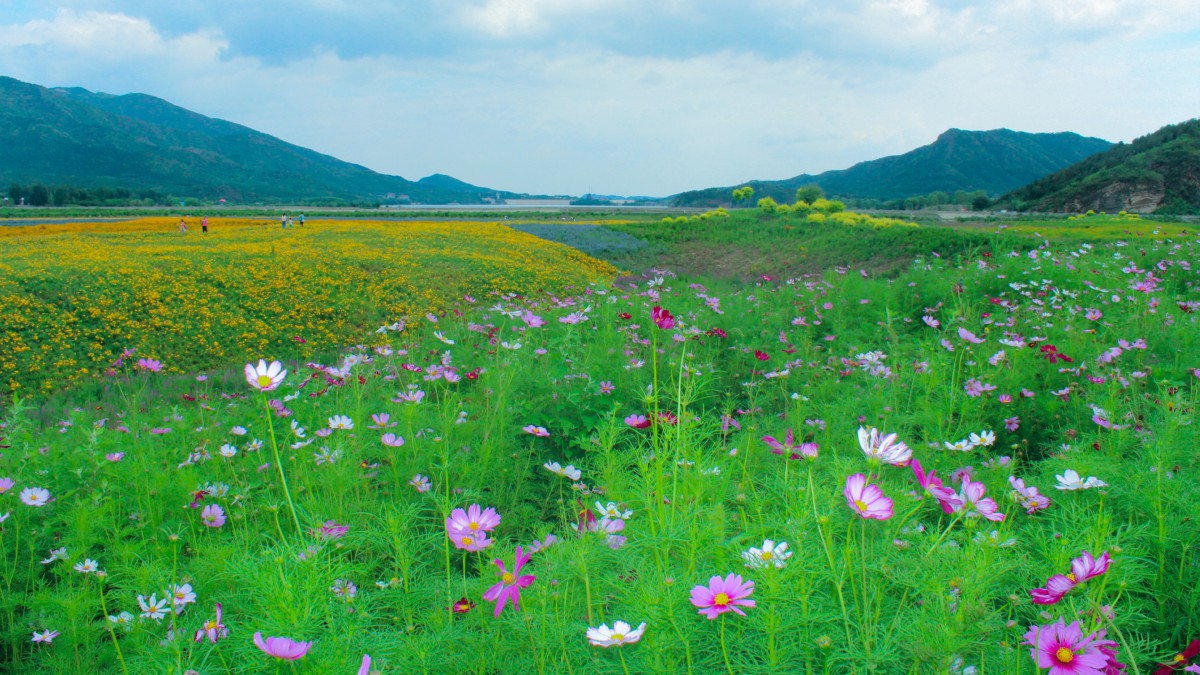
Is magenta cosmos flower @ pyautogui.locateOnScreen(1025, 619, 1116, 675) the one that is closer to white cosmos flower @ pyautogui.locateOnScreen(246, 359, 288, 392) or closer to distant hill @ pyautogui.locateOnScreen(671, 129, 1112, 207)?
white cosmos flower @ pyautogui.locateOnScreen(246, 359, 288, 392)

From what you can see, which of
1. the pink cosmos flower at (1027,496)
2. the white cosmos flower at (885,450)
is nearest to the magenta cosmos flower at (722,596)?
the white cosmos flower at (885,450)

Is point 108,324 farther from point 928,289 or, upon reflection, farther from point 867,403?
point 928,289

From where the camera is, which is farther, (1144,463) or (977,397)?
(977,397)

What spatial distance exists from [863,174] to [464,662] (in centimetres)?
17819

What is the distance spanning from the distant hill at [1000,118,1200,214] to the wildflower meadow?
38.0 meters

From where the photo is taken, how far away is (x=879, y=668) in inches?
48.1

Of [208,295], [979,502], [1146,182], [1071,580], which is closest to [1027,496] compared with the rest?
[979,502]

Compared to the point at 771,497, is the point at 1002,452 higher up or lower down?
lower down

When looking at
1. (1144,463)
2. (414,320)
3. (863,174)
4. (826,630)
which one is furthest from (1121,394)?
(863,174)

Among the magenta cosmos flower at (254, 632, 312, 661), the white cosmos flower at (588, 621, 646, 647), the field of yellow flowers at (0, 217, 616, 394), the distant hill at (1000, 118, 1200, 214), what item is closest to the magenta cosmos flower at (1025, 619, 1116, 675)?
the white cosmos flower at (588, 621, 646, 647)

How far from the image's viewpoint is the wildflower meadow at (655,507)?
1.22 m

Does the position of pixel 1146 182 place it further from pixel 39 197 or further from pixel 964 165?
pixel 964 165

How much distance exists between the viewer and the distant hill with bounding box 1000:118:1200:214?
125ft

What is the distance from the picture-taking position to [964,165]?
486 feet
